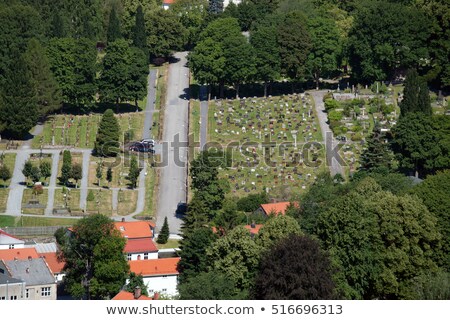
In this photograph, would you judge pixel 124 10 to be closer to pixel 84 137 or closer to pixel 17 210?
pixel 84 137

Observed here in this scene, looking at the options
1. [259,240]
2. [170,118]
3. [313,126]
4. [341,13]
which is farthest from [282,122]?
[259,240]

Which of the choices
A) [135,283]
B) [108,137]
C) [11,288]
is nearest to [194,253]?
[135,283]

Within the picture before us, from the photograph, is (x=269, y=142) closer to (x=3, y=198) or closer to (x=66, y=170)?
(x=66, y=170)

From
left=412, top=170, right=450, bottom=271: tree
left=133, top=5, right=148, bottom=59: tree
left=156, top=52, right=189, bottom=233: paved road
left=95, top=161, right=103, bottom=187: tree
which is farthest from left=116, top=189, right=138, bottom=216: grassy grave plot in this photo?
left=133, top=5, right=148, bottom=59: tree

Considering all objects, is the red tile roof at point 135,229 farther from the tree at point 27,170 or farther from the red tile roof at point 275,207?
the tree at point 27,170

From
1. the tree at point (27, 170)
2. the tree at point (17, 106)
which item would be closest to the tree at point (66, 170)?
the tree at point (27, 170)

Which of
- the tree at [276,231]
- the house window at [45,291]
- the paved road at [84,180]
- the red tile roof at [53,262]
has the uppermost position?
the paved road at [84,180]
